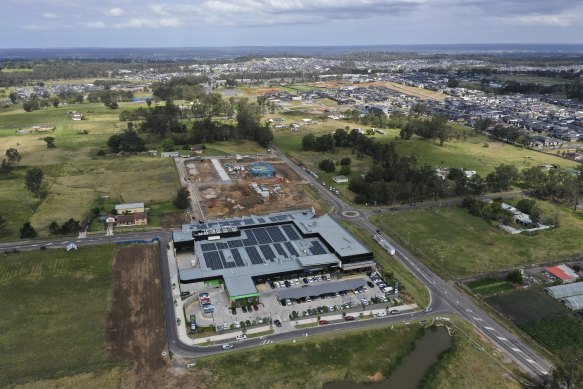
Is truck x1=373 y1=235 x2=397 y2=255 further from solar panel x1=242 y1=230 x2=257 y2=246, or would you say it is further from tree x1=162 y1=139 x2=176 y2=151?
tree x1=162 y1=139 x2=176 y2=151

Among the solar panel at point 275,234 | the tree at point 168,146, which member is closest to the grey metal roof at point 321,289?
the solar panel at point 275,234

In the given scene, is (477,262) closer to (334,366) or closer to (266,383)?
(334,366)


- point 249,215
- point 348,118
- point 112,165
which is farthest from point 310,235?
point 348,118

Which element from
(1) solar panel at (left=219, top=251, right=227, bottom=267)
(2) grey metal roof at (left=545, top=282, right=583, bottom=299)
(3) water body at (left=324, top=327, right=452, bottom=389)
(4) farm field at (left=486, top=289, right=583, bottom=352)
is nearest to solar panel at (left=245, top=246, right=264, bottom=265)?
(1) solar panel at (left=219, top=251, right=227, bottom=267)

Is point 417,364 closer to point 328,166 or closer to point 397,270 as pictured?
point 397,270

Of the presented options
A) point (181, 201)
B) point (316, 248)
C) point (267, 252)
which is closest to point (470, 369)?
point (316, 248)
